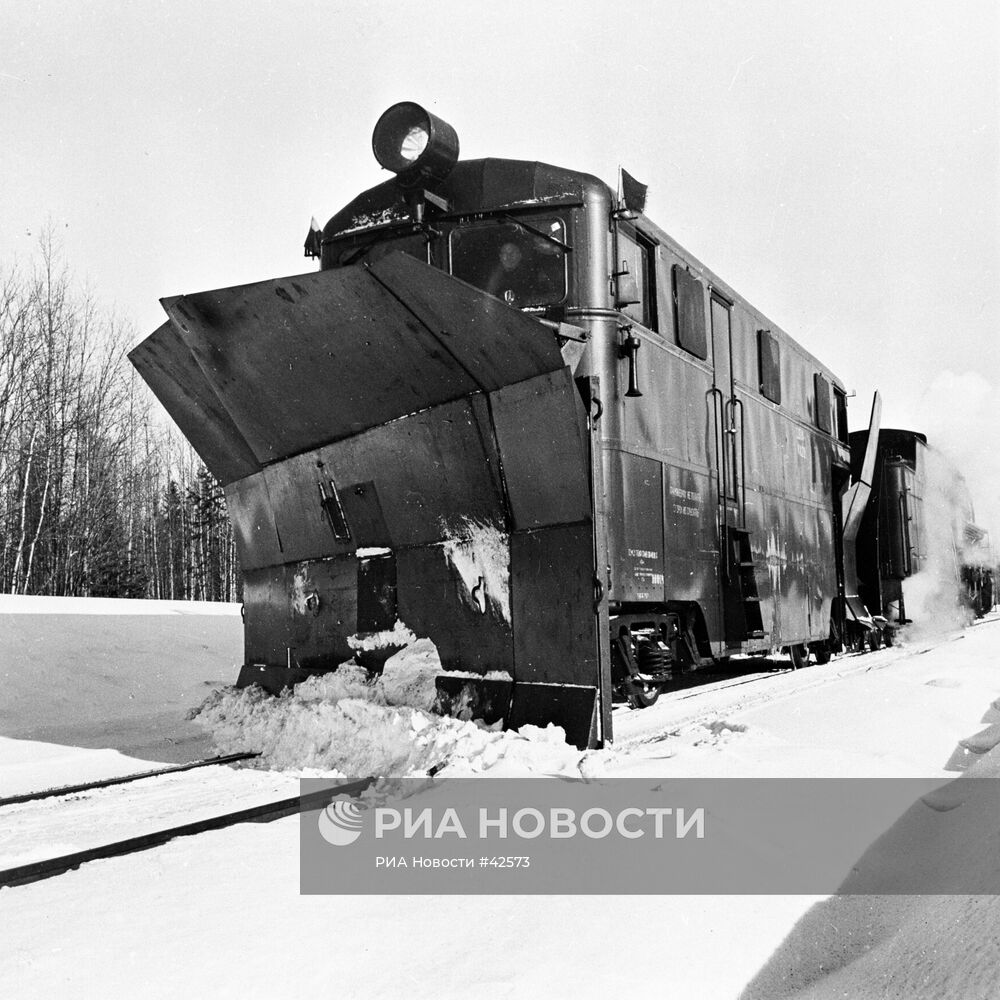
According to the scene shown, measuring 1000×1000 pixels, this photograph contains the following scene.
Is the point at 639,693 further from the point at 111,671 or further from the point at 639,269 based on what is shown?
the point at 111,671

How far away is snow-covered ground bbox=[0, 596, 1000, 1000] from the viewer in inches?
100

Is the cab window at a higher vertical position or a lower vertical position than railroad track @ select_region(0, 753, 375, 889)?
higher

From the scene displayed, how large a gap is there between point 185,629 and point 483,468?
8.72 meters

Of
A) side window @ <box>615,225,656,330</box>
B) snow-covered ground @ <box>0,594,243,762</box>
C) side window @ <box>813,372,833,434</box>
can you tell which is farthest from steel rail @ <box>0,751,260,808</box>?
side window @ <box>813,372,833,434</box>

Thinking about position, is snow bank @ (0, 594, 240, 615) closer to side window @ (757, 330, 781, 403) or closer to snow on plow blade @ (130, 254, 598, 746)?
snow on plow blade @ (130, 254, 598, 746)

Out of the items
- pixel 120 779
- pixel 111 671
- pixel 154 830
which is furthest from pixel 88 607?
pixel 154 830

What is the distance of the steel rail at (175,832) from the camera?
3605mm

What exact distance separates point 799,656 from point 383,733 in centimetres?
678

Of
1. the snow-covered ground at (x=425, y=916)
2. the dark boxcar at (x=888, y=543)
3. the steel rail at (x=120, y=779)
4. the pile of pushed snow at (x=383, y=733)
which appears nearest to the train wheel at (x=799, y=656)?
the dark boxcar at (x=888, y=543)

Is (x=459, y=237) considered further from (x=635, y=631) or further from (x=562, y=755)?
(x=562, y=755)

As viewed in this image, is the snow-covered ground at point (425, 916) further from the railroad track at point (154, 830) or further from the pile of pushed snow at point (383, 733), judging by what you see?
the railroad track at point (154, 830)

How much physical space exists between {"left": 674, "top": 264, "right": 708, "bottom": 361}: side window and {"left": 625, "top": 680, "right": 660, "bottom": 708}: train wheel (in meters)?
2.38

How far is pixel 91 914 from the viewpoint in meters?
3.07

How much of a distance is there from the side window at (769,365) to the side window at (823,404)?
1.68 m
